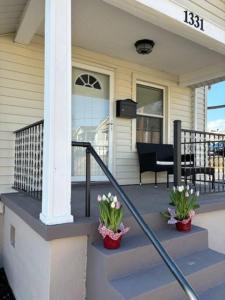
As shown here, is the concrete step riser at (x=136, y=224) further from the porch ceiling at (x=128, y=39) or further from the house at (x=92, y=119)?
the porch ceiling at (x=128, y=39)

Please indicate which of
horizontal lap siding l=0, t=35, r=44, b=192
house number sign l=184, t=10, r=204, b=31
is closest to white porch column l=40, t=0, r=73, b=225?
house number sign l=184, t=10, r=204, b=31

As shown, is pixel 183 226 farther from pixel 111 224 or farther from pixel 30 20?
pixel 30 20

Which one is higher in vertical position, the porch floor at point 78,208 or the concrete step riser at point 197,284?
the porch floor at point 78,208

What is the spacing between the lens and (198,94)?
6.05m

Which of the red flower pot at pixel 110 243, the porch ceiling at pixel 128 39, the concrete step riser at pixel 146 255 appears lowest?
the concrete step riser at pixel 146 255

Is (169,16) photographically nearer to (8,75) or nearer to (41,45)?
(41,45)

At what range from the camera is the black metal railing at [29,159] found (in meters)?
3.02

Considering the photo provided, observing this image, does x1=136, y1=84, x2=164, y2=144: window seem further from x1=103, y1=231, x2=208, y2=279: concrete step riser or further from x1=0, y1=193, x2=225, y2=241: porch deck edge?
x1=103, y1=231, x2=208, y2=279: concrete step riser

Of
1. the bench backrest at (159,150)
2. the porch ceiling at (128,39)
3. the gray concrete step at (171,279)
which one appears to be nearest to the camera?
the gray concrete step at (171,279)

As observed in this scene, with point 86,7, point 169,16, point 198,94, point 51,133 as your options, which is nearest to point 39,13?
point 86,7

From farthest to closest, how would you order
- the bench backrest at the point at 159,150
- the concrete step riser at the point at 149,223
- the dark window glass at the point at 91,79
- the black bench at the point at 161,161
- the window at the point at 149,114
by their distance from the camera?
1. the window at the point at 149,114
2. the bench backrest at the point at 159,150
3. the dark window glass at the point at 91,79
4. the black bench at the point at 161,161
5. the concrete step riser at the point at 149,223

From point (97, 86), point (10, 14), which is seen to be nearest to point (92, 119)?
point (97, 86)

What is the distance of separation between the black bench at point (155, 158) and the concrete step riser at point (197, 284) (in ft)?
7.79

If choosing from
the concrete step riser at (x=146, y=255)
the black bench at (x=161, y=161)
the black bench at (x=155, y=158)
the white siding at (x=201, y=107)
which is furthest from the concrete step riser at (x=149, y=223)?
the white siding at (x=201, y=107)
